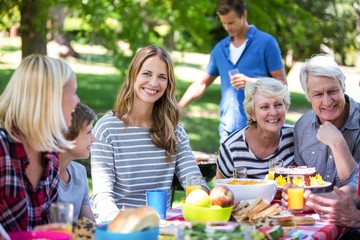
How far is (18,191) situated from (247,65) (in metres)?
4.08

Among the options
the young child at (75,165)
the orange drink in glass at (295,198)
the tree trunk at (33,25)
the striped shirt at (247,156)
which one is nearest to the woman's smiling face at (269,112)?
the striped shirt at (247,156)

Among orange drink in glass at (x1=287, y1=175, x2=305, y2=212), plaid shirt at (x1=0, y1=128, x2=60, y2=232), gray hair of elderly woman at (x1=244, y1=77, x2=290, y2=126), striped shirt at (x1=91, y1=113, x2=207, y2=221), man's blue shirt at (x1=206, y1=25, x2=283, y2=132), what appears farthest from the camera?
man's blue shirt at (x1=206, y1=25, x2=283, y2=132)

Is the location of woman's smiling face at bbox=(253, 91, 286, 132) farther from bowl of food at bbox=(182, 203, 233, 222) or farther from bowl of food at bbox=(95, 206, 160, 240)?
bowl of food at bbox=(95, 206, 160, 240)

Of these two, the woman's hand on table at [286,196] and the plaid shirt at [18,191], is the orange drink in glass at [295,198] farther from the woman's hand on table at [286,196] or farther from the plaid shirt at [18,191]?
the plaid shirt at [18,191]

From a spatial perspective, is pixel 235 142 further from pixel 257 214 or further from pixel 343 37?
pixel 343 37

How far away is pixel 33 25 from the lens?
11.0 meters

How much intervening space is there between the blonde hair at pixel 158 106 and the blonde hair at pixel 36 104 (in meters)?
1.36

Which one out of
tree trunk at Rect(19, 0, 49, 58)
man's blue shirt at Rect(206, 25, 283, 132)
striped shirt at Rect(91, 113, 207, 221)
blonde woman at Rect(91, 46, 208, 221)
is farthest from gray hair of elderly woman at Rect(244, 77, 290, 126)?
tree trunk at Rect(19, 0, 49, 58)

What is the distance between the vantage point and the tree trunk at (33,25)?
10523mm

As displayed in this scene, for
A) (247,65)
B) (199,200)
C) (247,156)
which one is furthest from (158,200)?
(247,65)

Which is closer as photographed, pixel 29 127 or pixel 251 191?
pixel 29 127

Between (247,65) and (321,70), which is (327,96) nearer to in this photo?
(321,70)

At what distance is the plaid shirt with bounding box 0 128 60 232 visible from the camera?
2.90 metres

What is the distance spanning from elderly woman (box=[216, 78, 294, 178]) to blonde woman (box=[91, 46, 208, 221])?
0.89 ft
